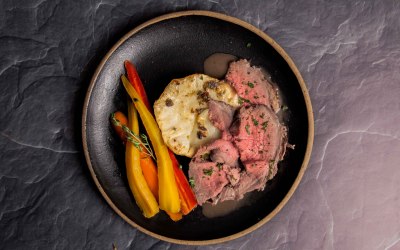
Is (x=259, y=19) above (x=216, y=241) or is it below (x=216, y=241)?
above

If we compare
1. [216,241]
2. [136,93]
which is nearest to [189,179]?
[216,241]

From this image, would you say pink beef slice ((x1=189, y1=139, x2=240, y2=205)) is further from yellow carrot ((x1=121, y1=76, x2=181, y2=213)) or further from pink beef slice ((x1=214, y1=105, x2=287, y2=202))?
yellow carrot ((x1=121, y1=76, x2=181, y2=213))

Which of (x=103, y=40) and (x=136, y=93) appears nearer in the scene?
(x=136, y=93)

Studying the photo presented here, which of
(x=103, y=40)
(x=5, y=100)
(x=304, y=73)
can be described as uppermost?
(x=304, y=73)

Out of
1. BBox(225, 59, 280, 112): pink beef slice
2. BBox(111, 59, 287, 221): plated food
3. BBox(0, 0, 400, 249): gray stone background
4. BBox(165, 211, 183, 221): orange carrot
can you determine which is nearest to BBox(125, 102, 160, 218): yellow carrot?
BBox(111, 59, 287, 221): plated food

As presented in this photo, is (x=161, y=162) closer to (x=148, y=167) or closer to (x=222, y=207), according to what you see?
(x=148, y=167)

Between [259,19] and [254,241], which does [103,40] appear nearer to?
[259,19]
